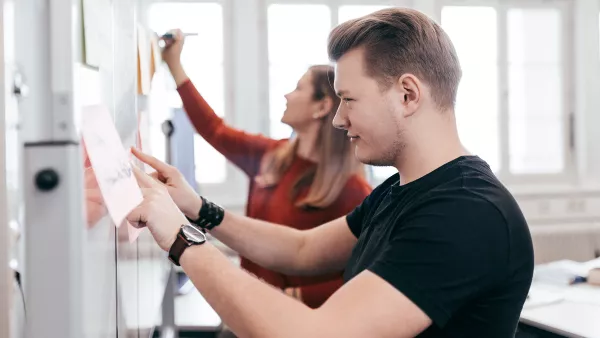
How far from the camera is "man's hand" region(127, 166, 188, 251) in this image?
87 cm

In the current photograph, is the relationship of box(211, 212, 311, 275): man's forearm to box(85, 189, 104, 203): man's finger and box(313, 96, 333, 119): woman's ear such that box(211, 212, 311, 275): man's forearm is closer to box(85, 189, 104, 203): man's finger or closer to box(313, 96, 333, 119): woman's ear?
box(313, 96, 333, 119): woman's ear

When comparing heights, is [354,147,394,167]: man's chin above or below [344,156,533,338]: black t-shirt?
above

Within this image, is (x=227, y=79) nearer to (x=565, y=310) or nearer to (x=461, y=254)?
(x=565, y=310)

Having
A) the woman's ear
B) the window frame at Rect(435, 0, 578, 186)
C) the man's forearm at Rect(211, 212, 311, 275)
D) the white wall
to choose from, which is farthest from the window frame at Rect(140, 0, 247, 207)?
the man's forearm at Rect(211, 212, 311, 275)

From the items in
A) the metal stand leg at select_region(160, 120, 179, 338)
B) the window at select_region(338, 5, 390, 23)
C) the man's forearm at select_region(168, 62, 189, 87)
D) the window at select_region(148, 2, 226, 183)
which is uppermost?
the window at select_region(338, 5, 390, 23)

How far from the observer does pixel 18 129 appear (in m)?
0.46

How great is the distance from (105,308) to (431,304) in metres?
0.46

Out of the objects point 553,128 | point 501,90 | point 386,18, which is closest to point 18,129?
point 386,18

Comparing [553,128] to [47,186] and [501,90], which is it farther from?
[47,186]

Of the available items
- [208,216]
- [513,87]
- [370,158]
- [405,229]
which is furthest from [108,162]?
[513,87]

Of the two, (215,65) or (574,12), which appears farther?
(574,12)

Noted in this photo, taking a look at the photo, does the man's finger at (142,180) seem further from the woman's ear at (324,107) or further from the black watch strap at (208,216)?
the woman's ear at (324,107)

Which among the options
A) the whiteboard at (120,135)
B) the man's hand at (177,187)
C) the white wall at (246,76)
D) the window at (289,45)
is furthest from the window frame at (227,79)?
the whiteboard at (120,135)

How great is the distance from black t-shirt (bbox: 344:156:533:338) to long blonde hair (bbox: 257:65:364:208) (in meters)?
0.97
